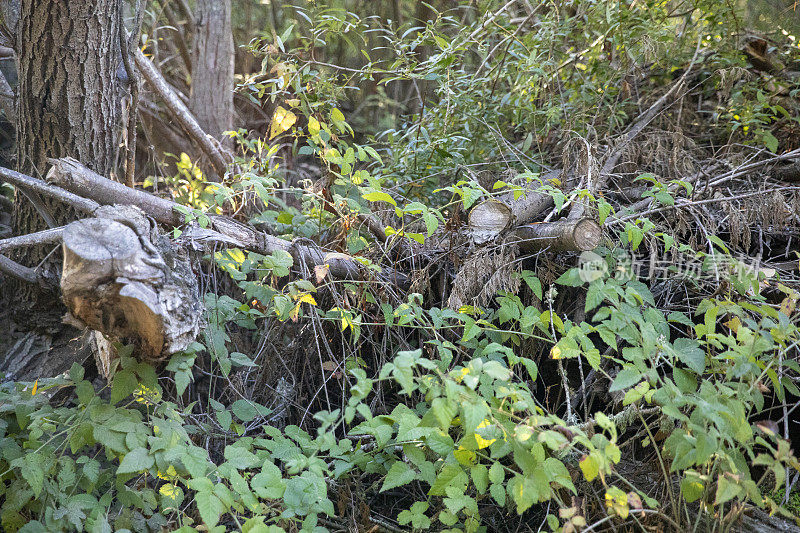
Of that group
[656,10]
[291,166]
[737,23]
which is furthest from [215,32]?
[737,23]

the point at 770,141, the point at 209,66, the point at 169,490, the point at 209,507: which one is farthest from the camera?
the point at 209,66

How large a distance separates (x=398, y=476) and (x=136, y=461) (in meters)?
0.89

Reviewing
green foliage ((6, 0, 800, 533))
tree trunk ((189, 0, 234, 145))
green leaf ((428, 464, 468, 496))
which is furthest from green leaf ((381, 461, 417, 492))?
tree trunk ((189, 0, 234, 145))

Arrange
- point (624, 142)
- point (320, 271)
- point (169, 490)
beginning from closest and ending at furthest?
point (169, 490), point (320, 271), point (624, 142)

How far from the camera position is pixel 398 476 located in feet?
6.33

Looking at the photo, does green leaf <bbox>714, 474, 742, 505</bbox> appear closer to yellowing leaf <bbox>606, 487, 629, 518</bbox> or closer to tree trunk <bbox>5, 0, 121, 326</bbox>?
yellowing leaf <bbox>606, 487, 629, 518</bbox>

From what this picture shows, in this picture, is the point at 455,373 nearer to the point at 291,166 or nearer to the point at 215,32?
the point at 215,32

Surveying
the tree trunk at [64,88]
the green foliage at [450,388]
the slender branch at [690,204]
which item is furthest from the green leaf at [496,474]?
the tree trunk at [64,88]

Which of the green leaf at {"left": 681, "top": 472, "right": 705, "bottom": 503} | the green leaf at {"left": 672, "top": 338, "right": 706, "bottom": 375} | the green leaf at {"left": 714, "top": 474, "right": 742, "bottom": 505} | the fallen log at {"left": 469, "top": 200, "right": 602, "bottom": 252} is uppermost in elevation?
the fallen log at {"left": 469, "top": 200, "right": 602, "bottom": 252}

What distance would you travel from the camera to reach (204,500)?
68.1 inches

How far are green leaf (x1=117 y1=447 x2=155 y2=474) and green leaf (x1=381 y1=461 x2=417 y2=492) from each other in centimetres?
80

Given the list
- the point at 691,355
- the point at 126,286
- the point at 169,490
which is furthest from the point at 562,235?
the point at 169,490

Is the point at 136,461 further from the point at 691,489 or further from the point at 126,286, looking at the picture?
the point at 691,489

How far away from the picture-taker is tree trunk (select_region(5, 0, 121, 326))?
2730 mm
